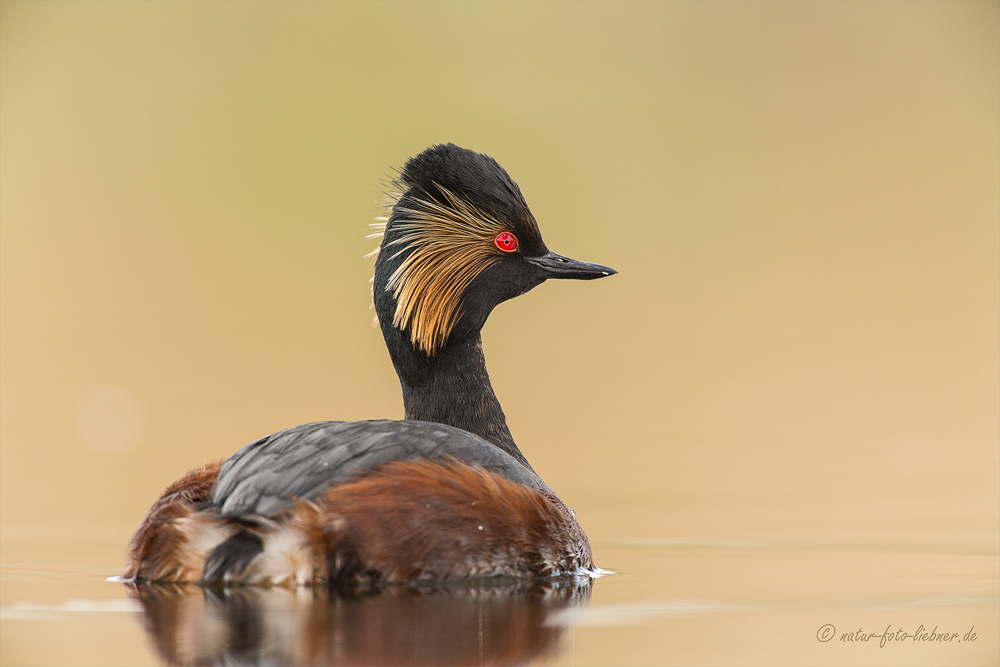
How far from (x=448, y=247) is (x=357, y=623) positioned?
7.96 feet

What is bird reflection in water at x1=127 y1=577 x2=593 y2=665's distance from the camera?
4.16 m

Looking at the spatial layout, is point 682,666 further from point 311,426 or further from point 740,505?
point 740,505

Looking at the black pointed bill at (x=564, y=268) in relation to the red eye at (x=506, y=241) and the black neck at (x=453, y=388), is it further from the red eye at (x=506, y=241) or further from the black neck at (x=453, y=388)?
the black neck at (x=453, y=388)

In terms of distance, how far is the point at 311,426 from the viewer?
18.7 ft

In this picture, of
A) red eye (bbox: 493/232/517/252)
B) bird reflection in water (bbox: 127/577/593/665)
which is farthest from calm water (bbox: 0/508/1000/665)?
red eye (bbox: 493/232/517/252)

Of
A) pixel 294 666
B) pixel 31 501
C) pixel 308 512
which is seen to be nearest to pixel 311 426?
pixel 308 512

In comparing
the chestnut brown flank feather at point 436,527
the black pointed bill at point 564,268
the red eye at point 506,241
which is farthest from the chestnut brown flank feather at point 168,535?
the black pointed bill at point 564,268

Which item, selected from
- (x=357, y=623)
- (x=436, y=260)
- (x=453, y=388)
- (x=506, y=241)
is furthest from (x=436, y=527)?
(x=506, y=241)

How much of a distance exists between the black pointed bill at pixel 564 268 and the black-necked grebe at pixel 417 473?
0.01 meters

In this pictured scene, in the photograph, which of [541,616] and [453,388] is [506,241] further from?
[541,616]

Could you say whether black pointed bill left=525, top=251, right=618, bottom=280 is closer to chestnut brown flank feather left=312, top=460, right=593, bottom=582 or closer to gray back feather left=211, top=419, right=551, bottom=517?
gray back feather left=211, top=419, right=551, bottom=517

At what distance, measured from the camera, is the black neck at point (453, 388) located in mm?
6637

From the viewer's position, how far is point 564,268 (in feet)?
22.4

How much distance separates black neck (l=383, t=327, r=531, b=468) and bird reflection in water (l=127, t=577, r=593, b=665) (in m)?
1.35
